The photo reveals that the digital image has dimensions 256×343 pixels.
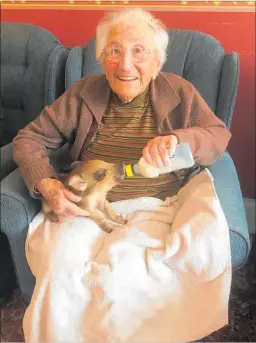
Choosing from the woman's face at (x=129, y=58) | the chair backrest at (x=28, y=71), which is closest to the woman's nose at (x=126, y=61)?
the woman's face at (x=129, y=58)

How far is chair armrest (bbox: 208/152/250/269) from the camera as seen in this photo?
36.8 inches

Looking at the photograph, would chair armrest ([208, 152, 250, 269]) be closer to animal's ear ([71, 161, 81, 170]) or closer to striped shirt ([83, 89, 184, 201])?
striped shirt ([83, 89, 184, 201])

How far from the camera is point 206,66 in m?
1.27

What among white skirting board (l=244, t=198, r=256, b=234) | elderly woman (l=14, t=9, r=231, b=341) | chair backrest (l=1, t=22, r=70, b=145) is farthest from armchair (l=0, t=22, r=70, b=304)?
white skirting board (l=244, t=198, r=256, b=234)

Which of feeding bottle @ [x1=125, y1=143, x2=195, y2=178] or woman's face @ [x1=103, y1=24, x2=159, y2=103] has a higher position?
woman's face @ [x1=103, y1=24, x2=159, y2=103]

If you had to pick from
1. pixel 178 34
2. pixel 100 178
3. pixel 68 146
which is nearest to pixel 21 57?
pixel 68 146

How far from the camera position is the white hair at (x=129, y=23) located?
1055mm

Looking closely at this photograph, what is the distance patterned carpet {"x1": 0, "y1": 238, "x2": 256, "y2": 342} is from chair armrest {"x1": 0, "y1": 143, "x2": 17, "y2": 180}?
44 centimetres

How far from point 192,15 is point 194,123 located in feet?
1.59

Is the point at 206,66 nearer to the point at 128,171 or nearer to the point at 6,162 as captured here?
the point at 128,171

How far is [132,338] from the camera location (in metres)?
0.96

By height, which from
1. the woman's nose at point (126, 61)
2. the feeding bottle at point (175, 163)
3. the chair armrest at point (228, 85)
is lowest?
the feeding bottle at point (175, 163)

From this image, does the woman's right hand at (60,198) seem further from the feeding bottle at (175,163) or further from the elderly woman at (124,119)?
the feeding bottle at (175,163)

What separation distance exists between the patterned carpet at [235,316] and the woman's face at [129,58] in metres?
0.76
